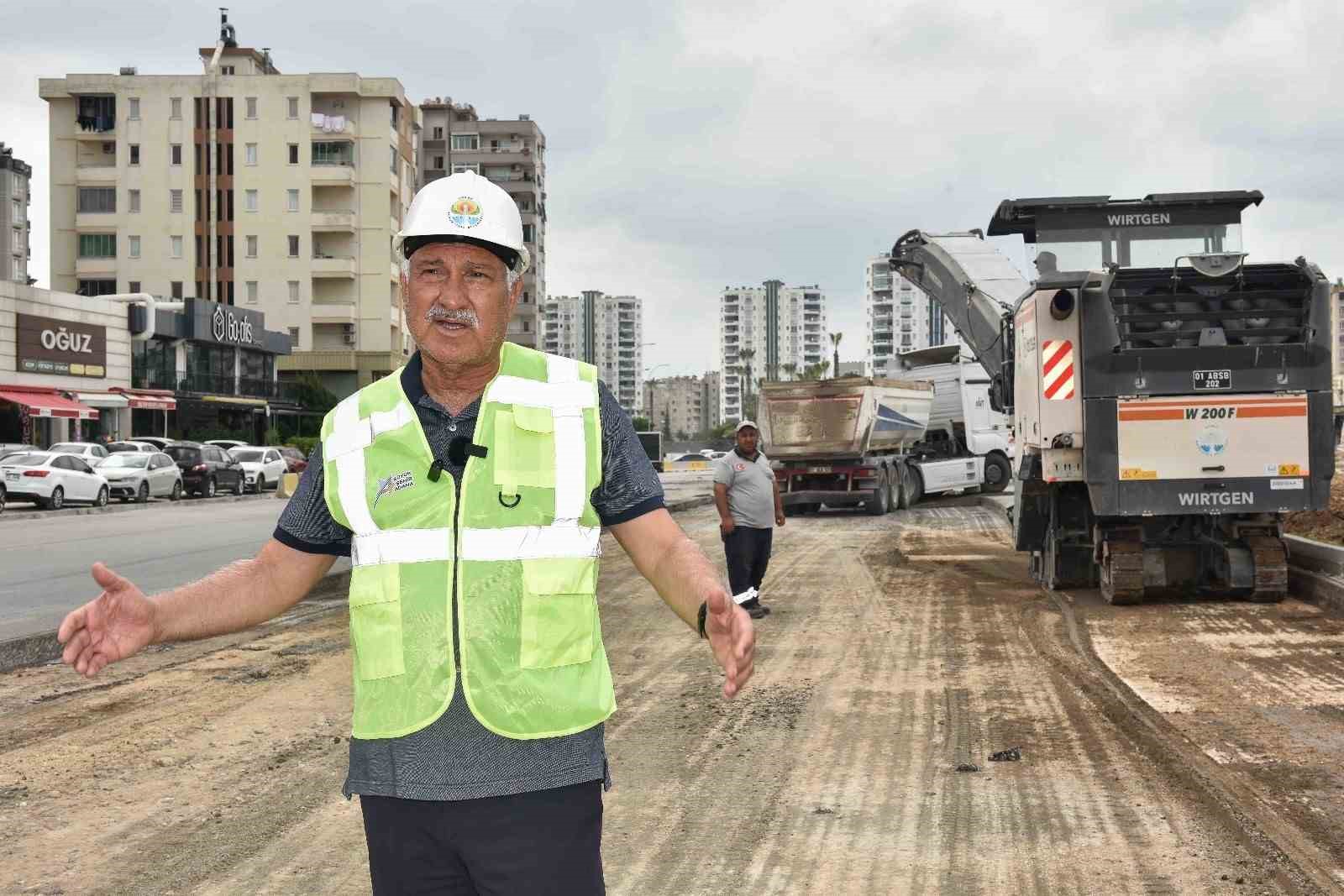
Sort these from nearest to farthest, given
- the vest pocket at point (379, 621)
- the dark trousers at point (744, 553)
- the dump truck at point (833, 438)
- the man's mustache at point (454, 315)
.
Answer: the vest pocket at point (379, 621)
the man's mustache at point (454, 315)
the dark trousers at point (744, 553)
the dump truck at point (833, 438)

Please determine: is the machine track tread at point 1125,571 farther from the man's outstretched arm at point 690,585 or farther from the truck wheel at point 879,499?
the truck wheel at point 879,499

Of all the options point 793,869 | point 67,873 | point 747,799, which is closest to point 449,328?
point 793,869

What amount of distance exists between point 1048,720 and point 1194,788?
66.6 inches

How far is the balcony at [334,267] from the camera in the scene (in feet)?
267

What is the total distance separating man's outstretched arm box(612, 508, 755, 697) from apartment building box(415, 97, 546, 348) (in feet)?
369

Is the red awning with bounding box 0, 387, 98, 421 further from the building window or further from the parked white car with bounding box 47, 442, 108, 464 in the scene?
the building window

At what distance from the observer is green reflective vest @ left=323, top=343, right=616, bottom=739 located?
268cm

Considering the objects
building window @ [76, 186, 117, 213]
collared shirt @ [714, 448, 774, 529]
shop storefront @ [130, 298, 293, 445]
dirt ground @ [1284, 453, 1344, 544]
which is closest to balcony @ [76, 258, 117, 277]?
building window @ [76, 186, 117, 213]

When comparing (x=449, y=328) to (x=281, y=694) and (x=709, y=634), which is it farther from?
(x=281, y=694)

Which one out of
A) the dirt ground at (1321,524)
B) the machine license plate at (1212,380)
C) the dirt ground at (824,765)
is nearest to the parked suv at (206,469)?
the dirt ground at (824,765)

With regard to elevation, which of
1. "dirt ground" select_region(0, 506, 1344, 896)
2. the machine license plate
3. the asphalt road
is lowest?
"dirt ground" select_region(0, 506, 1344, 896)

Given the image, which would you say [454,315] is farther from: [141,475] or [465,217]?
[141,475]

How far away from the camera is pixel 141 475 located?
121ft

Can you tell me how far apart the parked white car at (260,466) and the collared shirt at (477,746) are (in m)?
43.1
